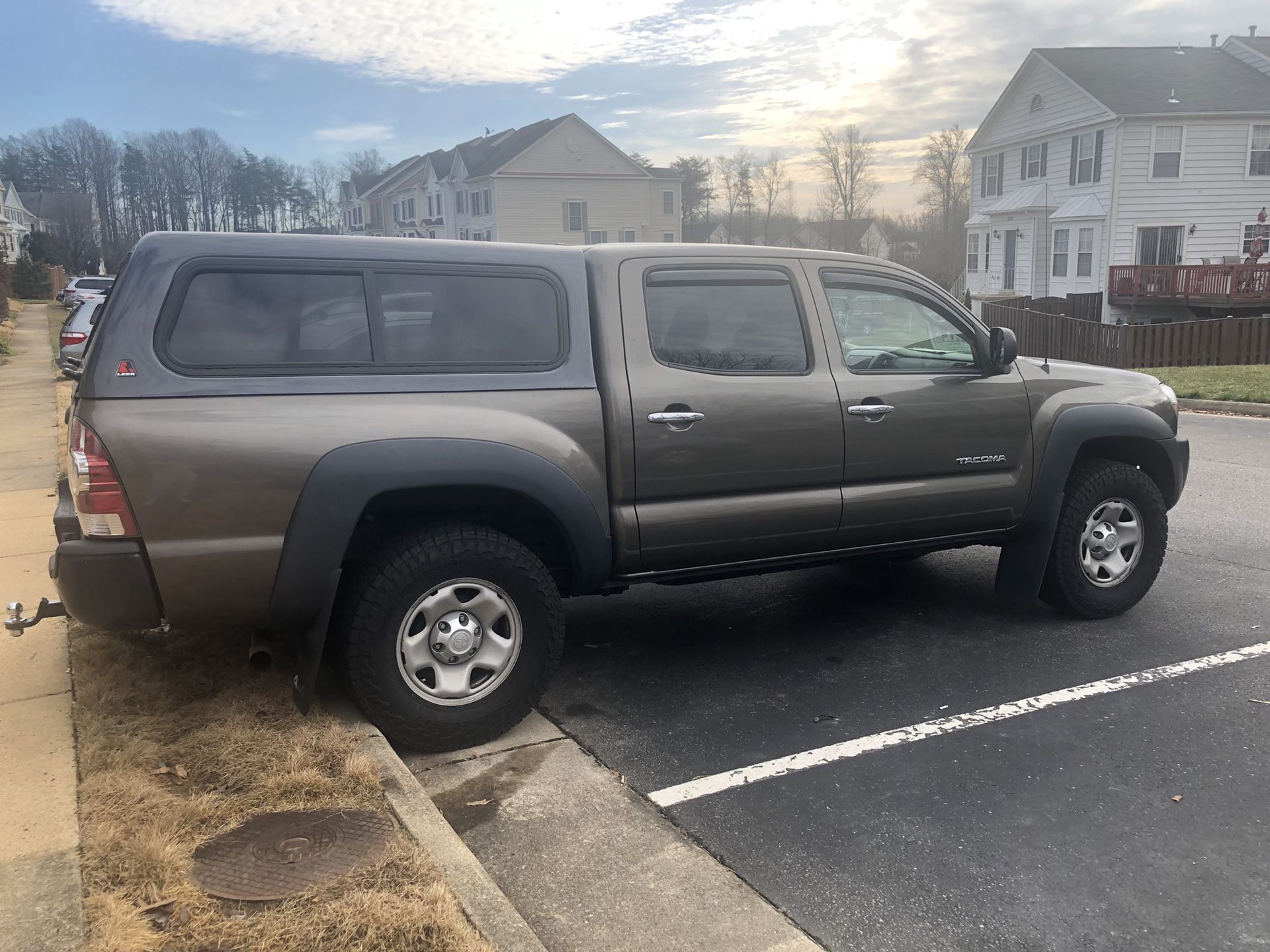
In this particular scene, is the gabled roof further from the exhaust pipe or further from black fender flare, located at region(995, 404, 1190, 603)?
the exhaust pipe

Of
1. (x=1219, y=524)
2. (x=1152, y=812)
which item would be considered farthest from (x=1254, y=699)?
(x=1219, y=524)

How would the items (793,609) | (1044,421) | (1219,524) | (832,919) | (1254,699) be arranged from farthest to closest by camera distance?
(1219,524), (793,609), (1044,421), (1254,699), (832,919)

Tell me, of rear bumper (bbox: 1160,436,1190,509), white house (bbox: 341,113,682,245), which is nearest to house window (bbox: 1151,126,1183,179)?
rear bumper (bbox: 1160,436,1190,509)

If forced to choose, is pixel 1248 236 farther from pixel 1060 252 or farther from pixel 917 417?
pixel 917 417

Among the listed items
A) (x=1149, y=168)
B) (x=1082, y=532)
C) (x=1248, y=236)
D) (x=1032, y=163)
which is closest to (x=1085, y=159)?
(x=1149, y=168)

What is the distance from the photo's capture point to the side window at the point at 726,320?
4.45 m

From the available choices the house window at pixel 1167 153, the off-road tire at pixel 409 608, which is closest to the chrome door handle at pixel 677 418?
the off-road tire at pixel 409 608

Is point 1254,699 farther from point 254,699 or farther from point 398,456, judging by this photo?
point 254,699

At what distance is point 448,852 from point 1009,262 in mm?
36750

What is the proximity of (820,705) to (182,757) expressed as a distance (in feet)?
8.54

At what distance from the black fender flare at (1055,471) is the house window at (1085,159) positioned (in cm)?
2926

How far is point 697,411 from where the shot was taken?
4344 mm

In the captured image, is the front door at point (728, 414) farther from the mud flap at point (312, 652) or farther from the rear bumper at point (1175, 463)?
the rear bumper at point (1175, 463)

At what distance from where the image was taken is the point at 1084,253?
31453 mm
